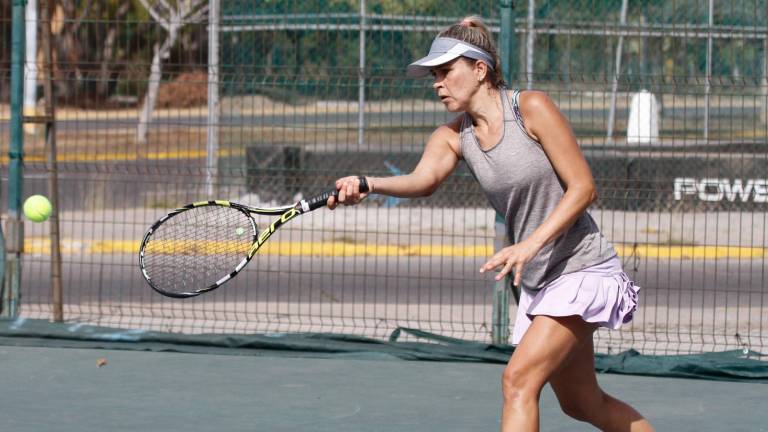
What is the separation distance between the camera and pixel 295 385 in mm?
6695

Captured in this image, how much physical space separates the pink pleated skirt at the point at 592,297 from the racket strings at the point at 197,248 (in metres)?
1.34

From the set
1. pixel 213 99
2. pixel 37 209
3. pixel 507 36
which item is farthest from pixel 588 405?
pixel 213 99

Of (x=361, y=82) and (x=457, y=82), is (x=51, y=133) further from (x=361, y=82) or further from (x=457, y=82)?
(x=457, y=82)

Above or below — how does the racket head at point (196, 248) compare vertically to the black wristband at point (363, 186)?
below

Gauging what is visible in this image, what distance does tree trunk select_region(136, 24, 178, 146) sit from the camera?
8808 mm

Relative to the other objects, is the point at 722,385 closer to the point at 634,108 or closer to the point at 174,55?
the point at 634,108

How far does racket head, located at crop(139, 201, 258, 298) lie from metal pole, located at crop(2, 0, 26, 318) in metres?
2.65

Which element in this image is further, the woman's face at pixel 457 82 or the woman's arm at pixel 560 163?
the woman's face at pixel 457 82

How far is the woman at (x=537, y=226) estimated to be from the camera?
4273mm

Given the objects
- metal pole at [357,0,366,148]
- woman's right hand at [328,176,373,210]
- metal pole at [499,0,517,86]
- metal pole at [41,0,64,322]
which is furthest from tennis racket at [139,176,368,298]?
metal pole at [41,0,64,322]

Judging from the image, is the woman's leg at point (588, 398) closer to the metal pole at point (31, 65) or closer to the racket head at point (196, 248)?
the racket head at point (196, 248)

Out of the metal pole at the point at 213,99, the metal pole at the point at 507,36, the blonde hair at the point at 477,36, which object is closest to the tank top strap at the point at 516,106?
the blonde hair at the point at 477,36

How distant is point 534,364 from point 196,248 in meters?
1.98

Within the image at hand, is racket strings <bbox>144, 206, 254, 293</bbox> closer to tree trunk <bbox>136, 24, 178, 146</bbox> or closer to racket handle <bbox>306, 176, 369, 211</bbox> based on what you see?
racket handle <bbox>306, 176, 369, 211</bbox>
